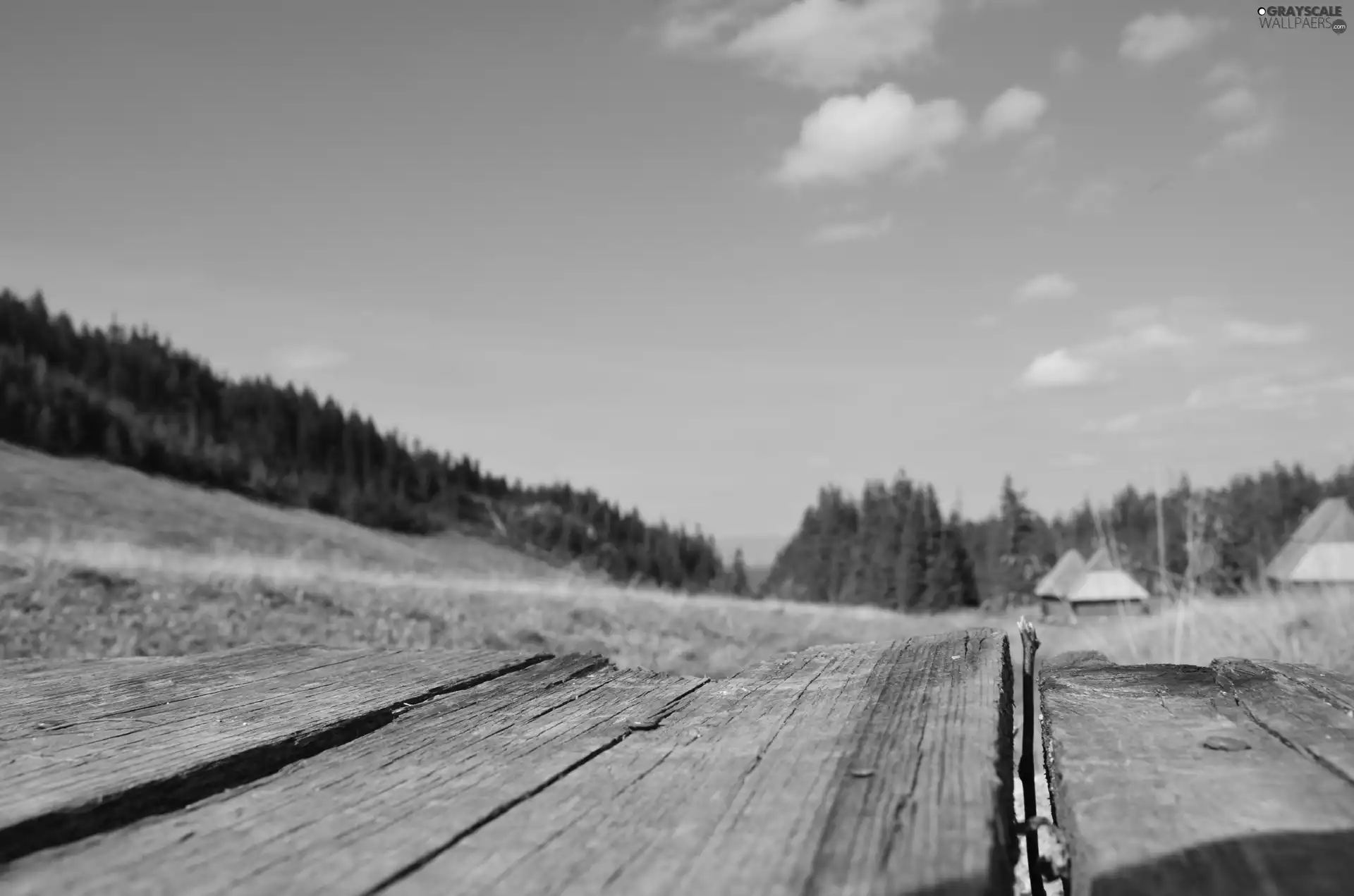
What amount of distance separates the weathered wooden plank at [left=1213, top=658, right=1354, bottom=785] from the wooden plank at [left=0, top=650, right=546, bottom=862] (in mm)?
1335

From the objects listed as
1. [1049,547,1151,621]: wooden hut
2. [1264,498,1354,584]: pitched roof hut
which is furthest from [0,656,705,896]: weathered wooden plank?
[1049,547,1151,621]: wooden hut

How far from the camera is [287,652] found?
7.41 ft

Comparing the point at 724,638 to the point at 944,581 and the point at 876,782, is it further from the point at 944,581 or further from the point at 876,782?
the point at 944,581

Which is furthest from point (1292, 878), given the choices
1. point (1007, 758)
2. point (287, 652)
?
point (287, 652)

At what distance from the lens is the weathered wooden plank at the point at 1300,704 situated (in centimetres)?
111

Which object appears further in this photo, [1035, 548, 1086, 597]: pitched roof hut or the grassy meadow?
[1035, 548, 1086, 597]: pitched roof hut

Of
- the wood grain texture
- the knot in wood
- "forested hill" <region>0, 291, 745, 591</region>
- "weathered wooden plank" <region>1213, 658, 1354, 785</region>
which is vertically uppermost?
"forested hill" <region>0, 291, 745, 591</region>

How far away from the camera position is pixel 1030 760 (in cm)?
137

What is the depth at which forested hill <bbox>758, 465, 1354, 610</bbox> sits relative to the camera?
221 feet

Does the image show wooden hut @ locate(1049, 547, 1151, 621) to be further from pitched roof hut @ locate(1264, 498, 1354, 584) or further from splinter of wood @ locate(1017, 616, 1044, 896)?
splinter of wood @ locate(1017, 616, 1044, 896)

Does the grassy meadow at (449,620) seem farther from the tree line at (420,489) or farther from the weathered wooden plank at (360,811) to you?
the tree line at (420,489)

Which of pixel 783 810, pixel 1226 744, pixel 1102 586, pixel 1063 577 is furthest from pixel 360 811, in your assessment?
pixel 1063 577

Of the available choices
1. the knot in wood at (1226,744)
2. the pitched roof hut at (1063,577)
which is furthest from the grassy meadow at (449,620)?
the pitched roof hut at (1063,577)

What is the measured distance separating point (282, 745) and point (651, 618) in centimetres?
1196
